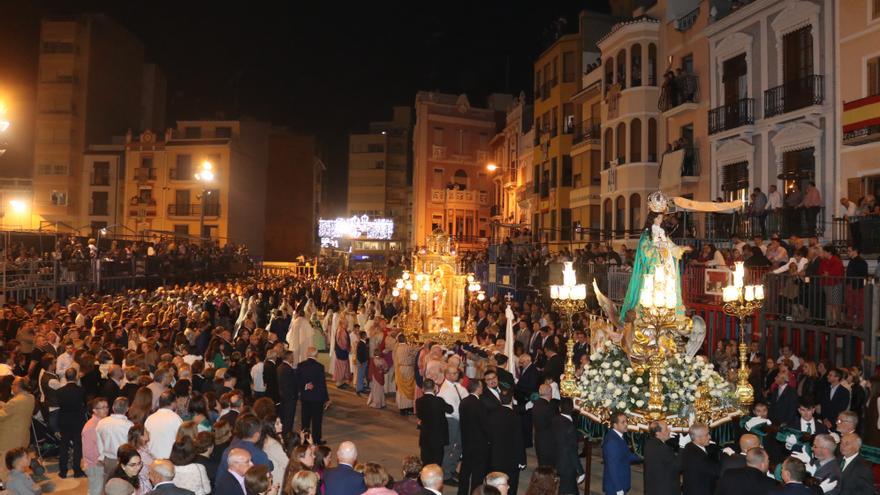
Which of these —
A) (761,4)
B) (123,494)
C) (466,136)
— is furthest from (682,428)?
(466,136)

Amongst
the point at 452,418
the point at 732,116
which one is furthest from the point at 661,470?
the point at 732,116

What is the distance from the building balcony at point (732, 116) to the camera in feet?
78.3

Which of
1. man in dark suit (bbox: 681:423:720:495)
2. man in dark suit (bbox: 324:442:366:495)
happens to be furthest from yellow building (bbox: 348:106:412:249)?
man in dark suit (bbox: 324:442:366:495)

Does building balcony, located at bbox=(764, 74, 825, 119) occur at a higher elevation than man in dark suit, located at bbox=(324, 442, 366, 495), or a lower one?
higher

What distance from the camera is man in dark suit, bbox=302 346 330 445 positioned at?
1323cm

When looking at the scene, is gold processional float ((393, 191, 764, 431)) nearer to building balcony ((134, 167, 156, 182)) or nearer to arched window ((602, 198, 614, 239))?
arched window ((602, 198, 614, 239))

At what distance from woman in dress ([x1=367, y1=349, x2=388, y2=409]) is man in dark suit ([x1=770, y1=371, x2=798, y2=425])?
8.35 meters

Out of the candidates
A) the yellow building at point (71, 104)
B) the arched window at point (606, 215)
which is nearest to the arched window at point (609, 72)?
the arched window at point (606, 215)

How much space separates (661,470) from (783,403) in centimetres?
418

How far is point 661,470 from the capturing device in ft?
27.9

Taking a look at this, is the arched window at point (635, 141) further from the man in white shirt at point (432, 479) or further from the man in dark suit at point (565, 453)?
the man in white shirt at point (432, 479)

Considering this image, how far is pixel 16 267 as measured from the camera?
24.3 m

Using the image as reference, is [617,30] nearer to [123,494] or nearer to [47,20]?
[123,494]

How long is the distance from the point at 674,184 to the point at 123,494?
2417cm
